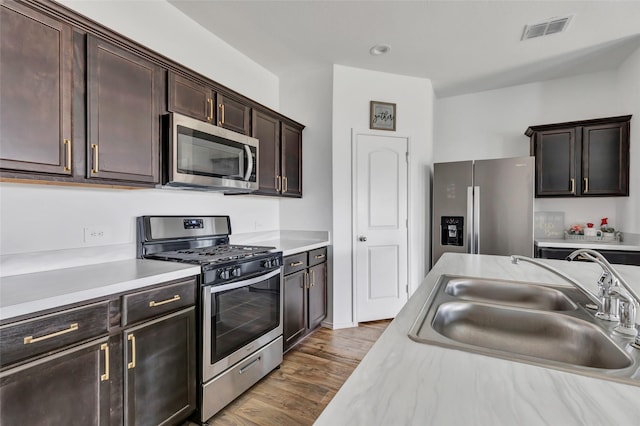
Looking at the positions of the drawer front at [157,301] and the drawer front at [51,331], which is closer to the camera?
the drawer front at [51,331]

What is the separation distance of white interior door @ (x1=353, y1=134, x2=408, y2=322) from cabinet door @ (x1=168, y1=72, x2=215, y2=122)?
5.49 ft

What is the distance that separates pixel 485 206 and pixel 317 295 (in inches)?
81.2

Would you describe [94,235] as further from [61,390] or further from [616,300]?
[616,300]

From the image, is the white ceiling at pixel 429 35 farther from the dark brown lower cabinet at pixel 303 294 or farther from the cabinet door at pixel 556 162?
the dark brown lower cabinet at pixel 303 294

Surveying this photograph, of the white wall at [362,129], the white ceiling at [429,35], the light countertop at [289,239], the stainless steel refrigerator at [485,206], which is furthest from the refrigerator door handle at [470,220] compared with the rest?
the light countertop at [289,239]

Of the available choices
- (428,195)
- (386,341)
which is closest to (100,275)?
(386,341)

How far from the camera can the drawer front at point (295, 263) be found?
8.52ft

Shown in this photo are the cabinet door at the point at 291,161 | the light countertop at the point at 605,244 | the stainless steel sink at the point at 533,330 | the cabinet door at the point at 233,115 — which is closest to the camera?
the stainless steel sink at the point at 533,330

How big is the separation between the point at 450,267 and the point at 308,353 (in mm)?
1552

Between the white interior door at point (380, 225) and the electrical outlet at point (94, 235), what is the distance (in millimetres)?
2268

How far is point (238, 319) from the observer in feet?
6.56

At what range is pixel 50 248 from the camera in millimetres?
1620

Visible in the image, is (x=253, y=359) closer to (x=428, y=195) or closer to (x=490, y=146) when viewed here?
(x=428, y=195)

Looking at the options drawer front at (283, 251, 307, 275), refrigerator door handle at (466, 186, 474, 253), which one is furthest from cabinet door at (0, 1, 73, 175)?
refrigerator door handle at (466, 186, 474, 253)
